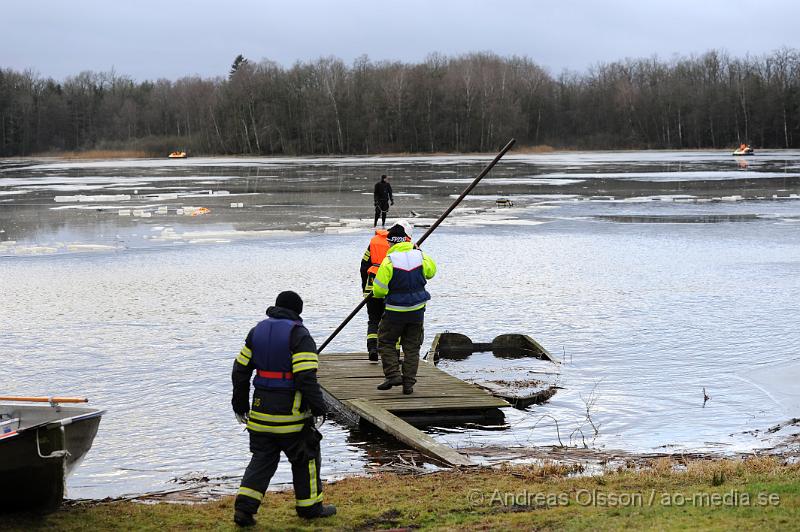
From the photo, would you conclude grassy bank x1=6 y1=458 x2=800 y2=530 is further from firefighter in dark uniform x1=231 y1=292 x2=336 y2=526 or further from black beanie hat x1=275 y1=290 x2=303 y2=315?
black beanie hat x1=275 y1=290 x2=303 y2=315

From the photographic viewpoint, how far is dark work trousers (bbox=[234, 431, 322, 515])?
264 inches

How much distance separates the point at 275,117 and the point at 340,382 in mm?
113634

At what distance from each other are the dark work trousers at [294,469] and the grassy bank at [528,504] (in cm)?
17

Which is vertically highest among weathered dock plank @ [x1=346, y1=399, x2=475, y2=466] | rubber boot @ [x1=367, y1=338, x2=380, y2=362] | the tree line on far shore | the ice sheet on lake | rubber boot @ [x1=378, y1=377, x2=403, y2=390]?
the tree line on far shore

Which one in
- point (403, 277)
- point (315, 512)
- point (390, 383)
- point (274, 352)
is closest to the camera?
point (274, 352)

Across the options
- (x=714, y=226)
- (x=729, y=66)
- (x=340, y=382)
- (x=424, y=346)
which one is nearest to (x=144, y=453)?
(x=340, y=382)

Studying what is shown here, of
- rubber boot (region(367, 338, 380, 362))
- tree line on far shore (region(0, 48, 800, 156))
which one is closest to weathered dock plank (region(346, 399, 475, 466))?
rubber boot (region(367, 338, 380, 362))

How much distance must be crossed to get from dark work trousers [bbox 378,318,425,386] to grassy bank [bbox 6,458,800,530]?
7.12ft

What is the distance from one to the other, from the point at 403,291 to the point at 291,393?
3207 millimetres

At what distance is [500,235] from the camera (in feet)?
88.8

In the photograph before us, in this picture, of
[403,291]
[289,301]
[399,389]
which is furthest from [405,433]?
[289,301]

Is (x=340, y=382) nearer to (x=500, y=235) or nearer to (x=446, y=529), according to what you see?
(x=446, y=529)

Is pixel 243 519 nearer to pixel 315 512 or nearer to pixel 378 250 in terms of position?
pixel 315 512

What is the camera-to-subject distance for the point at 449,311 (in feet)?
53.3
